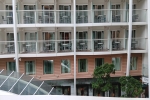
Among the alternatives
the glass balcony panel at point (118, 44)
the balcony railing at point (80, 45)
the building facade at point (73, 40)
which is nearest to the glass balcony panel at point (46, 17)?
the building facade at point (73, 40)

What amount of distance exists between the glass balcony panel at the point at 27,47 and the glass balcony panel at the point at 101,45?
2785 mm

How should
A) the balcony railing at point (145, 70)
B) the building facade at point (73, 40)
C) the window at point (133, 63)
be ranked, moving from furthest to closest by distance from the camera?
1. the window at point (133, 63)
2. the balcony railing at point (145, 70)
3. the building facade at point (73, 40)

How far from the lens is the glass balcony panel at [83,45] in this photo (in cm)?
903

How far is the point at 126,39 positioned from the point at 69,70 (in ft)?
10.1

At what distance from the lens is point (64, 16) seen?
880cm

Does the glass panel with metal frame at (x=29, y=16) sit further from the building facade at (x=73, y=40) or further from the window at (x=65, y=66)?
the window at (x=65, y=66)

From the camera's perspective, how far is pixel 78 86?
916cm

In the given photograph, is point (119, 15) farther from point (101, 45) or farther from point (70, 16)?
point (70, 16)

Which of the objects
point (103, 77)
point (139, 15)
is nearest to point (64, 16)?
point (103, 77)

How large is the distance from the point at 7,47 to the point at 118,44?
516cm

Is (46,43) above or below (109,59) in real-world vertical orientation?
above

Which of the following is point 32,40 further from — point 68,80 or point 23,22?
point 68,80

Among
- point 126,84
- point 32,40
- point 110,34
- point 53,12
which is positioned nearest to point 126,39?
Answer: point 110,34

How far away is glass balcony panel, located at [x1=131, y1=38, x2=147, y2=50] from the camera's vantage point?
920 cm
